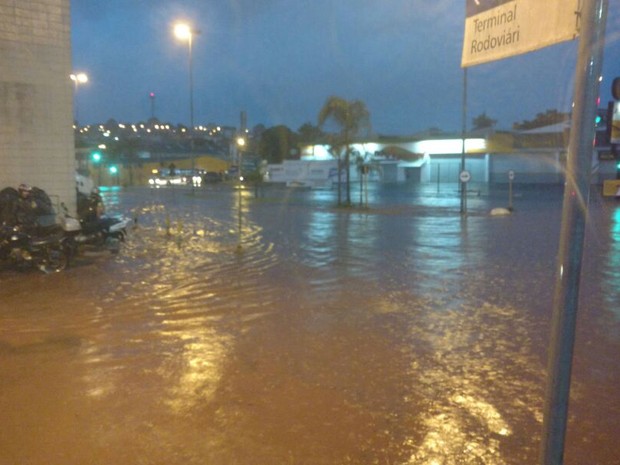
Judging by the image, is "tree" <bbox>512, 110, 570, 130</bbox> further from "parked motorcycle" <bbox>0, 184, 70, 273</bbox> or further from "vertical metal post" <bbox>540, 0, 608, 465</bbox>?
"vertical metal post" <bbox>540, 0, 608, 465</bbox>

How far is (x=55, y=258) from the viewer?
15.7 meters

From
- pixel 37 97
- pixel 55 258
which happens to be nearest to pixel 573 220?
pixel 55 258

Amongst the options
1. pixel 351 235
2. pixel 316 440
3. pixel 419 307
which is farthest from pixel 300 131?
pixel 316 440

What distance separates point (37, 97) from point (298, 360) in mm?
12190

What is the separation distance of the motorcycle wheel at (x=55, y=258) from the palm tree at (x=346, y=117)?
25.2m

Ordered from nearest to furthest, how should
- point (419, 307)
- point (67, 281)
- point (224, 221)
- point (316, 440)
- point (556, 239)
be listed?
1. point (316, 440)
2. point (419, 307)
3. point (67, 281)
4. point (556, 239)
5. point (224, 221)

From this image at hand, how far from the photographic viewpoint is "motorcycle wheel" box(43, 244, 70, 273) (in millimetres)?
15453

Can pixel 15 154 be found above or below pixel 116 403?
above

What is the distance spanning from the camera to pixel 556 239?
22.2 metres

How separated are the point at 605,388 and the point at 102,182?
72.8 metres

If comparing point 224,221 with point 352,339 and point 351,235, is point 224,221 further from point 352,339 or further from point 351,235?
point 352,339

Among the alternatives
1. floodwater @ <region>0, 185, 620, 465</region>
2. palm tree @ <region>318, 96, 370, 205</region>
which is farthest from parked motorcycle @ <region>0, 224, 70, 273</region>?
palm tree @ <region>318, 96, 370, 205</region>

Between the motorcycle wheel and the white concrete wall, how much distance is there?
280cm

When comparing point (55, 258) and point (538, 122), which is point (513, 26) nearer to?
point (55, 258)
